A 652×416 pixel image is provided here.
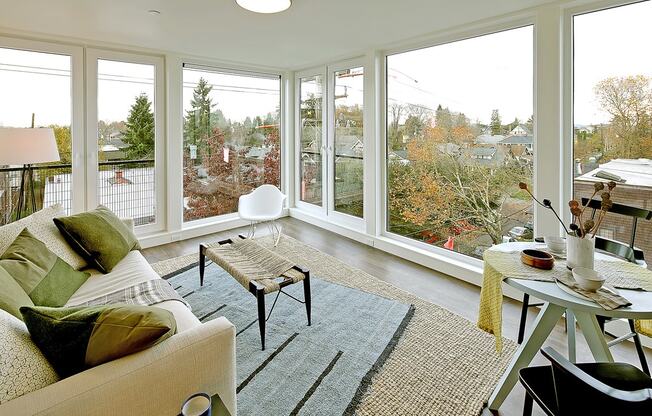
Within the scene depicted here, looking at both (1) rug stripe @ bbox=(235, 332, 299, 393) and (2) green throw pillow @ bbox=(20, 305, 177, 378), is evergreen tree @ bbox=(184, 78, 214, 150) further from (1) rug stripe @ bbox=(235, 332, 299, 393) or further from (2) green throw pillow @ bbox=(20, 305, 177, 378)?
(2) green throw pillow @ bbox=(20, 305, 177, 378)

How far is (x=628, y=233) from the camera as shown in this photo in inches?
104

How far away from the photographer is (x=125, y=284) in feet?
7.75

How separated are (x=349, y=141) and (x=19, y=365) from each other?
4532 millimetres

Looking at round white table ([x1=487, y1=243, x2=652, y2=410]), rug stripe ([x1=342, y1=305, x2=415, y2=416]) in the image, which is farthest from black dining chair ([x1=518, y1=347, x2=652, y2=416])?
rug stripe ([x1=342, y1=305, x2=415, y2=416])

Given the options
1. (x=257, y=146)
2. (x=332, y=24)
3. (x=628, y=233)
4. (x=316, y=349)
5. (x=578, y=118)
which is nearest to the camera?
(x=316, y=349)

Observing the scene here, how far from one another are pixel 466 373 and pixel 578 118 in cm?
214

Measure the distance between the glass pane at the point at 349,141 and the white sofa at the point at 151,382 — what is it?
12.8 feet

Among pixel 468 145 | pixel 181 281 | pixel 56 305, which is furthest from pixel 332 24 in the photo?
pixel 56 305

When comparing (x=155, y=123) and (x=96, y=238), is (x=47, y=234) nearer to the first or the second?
(x=96, y=238)

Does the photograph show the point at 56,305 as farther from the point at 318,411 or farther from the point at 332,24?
the point at 332,24

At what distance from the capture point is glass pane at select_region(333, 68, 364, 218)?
5.04 meters

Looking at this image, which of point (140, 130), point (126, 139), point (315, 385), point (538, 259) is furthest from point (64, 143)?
point (538, 259)

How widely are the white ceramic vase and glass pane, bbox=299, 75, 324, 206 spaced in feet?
14.3

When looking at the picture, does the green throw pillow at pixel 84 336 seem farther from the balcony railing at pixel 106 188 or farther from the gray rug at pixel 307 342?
the balcony railing at pixel 106 188
